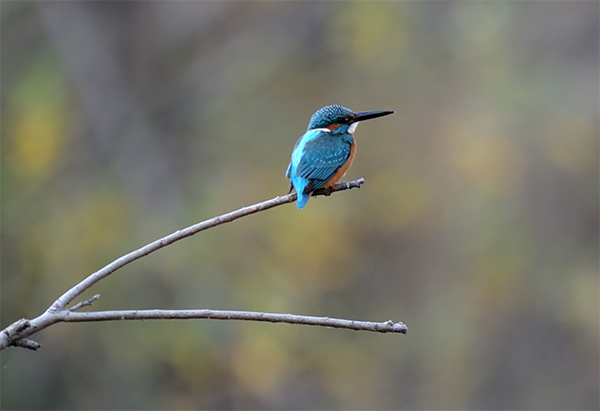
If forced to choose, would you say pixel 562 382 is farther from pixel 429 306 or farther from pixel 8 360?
pixel 8 360

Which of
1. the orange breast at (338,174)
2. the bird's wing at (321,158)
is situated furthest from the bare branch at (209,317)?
the orange breast at (338,174)

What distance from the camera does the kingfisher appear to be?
2.72 meters

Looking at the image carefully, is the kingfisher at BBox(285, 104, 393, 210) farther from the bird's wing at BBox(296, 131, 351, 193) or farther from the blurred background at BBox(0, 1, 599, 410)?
the blurred background at BBox(0, 1, 599, 410)

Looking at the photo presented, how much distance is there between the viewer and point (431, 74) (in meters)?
7.75

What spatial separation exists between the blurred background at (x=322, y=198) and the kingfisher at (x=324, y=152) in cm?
336

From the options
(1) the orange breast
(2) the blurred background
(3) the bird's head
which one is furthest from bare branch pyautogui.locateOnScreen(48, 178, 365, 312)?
(2) the blurred background

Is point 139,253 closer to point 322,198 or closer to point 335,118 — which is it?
point 335,118

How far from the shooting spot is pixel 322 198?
22.5 feet

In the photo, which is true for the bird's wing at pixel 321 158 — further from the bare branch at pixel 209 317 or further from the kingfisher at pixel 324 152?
the bare branch at pixel 209 317

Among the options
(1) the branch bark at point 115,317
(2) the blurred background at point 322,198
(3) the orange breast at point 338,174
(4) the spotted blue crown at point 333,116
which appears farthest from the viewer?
(2) the blurred background at point 322,198

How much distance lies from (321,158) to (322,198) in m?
3.99

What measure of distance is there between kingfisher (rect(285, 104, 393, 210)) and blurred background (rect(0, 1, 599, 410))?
11.0 ft

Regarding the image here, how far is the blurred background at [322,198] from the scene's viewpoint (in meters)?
6.49

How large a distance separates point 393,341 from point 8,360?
165 inches
